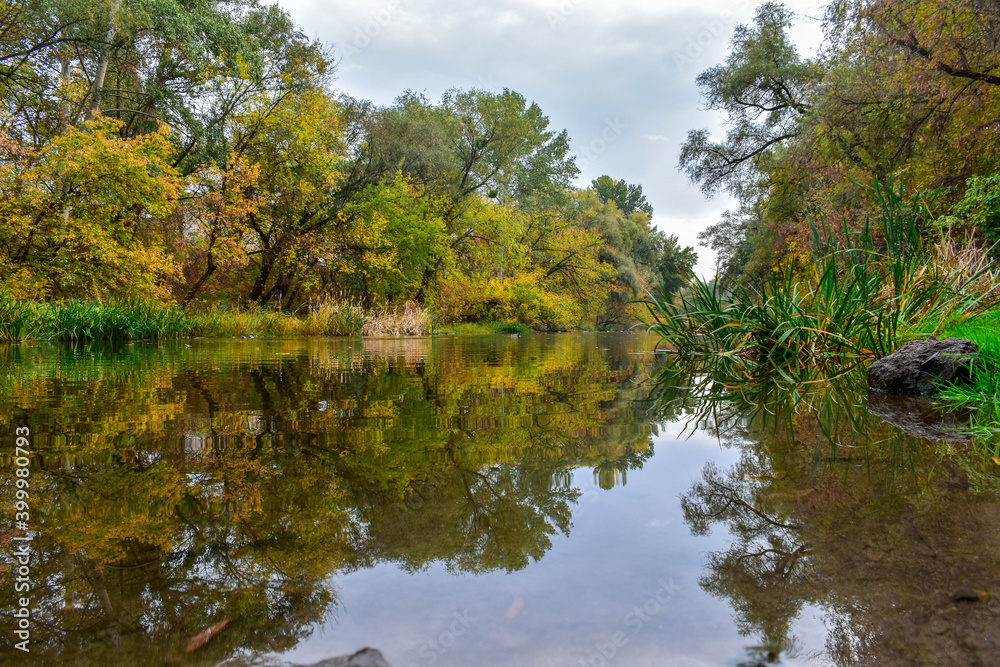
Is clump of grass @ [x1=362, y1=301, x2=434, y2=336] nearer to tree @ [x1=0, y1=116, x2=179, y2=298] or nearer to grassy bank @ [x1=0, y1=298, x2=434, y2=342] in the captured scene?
grassy bank @ [x1=0, y1=298, x2=434, y2=342]

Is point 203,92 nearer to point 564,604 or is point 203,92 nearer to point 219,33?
point 219,33

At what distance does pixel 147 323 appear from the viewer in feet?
29.4

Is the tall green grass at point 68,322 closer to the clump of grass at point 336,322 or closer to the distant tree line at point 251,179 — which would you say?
the distant tree line at point 251,179

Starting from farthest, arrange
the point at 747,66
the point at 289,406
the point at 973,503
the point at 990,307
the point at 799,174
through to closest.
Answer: the point at 747,66
the point at 799,174
the point at 990,307
the point at 289,406
the point at 973,503

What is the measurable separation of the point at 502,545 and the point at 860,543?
2.06 feet

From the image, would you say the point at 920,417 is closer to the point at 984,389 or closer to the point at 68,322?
the point at 984,389

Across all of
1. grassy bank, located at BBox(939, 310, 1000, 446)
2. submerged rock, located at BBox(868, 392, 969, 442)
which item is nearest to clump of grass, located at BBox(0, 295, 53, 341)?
submerged rock, located at BBox(868, 392, 969, 442)

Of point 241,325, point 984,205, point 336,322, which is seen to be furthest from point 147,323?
point 984,205

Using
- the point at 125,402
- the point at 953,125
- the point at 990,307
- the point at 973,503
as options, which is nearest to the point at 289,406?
the point at 125,402

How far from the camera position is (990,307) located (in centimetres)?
398

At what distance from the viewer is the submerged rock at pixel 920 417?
190cm

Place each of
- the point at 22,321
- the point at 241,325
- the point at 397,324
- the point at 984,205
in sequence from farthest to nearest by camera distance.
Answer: the point at 397,324
the point at 241,325
the point at 22,321
the point at 984,205

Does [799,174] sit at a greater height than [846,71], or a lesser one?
lesser

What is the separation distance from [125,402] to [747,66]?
18.4m
